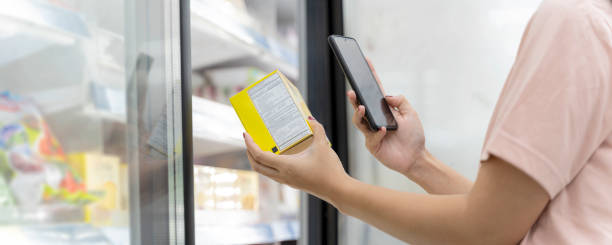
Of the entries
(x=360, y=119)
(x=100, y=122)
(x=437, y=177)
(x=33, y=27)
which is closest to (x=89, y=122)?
(x=100, y=122)

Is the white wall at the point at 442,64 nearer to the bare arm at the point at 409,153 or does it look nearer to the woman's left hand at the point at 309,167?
the bare arm at the point at 409,153

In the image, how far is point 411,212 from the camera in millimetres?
542

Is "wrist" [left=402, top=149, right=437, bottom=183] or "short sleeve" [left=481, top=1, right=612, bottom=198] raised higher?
"short sleeve" [left=481, top=1, right=612, bottom=198]

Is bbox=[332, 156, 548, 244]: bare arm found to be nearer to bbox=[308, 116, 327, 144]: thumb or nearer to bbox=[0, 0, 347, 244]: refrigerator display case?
bbox=[308, 116, 327, 144]: thumb

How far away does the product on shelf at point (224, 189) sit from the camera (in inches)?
A: 45.8

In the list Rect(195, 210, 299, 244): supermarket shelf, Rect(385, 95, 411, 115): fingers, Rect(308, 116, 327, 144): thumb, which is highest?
Rect(385, 95, 411, 115): fingers

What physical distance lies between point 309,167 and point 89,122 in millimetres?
270

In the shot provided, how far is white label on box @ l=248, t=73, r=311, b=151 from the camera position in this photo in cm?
68

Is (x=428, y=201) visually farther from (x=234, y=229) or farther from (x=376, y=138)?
(x=234, y=229)

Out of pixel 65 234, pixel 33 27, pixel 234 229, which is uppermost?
pixel 33 27

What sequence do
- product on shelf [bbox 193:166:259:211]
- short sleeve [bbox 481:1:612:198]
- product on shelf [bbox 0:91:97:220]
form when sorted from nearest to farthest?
short sleeve [bbox 481:1:612:198], product on shelf [bbox 0:91:97:220], product on shelf [bbox 193:166:259:211]

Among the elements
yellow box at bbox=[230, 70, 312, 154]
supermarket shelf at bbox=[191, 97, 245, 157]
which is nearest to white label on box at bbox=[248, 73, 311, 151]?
yellow box at bbox=[230, 70, 312, 154]

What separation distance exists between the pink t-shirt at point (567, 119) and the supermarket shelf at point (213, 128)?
675 millimetres

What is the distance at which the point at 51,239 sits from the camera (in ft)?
1.86
